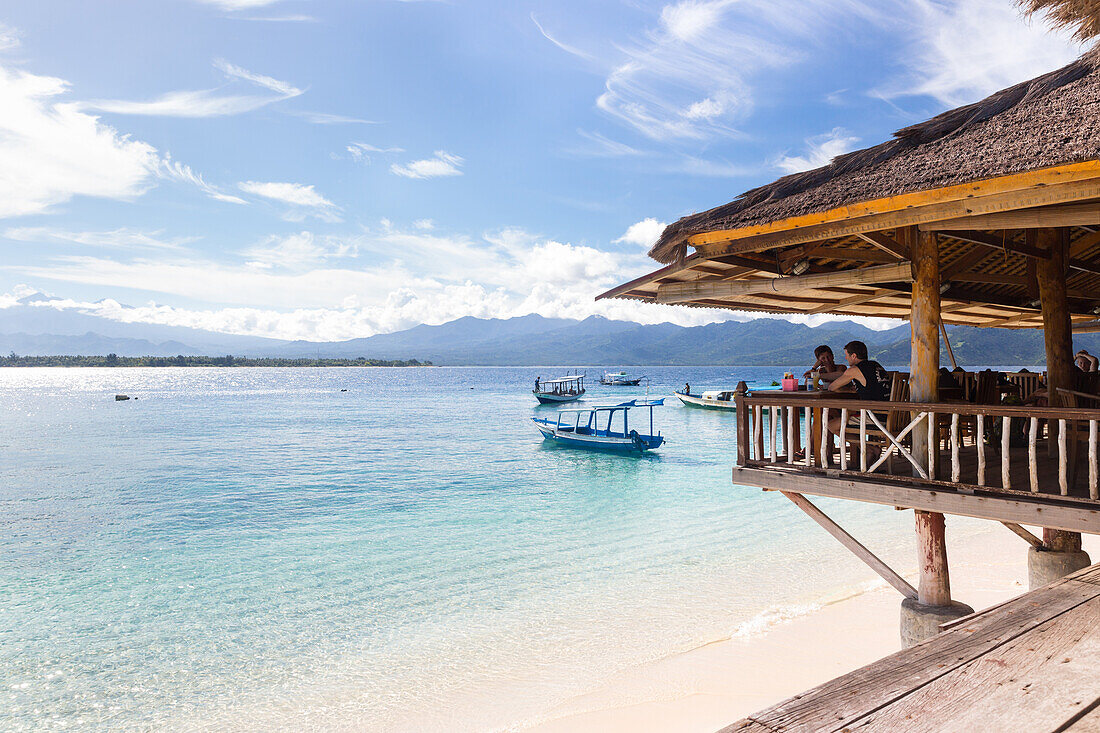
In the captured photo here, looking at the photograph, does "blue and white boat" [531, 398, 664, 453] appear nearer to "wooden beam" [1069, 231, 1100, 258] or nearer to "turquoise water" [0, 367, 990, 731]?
"turquoise water" [0, 367, 990, 731]

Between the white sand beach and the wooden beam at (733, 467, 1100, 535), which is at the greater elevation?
the wooden beam at (733, 467, 1100, 535)

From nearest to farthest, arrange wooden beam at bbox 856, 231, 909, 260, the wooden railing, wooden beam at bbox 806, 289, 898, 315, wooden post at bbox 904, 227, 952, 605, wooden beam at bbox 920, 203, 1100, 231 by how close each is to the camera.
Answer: wooden beam at bbox 920, 203, 1100, 231 < the wooden railing < wooden post at bbox 904, 227, 952, 605 < wooden beam at bbox 856, 231, 909, 260 < wooden beam at bbox 806, 289, 898, 315

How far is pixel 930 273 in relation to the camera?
5121 millimetres

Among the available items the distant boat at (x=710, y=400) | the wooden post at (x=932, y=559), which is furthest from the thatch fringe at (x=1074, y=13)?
the distant boat at (x=710, y=400)

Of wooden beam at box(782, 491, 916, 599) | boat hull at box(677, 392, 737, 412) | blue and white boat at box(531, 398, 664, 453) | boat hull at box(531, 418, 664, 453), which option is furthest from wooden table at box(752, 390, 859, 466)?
boat hull at box(677, 392, 737, 412)

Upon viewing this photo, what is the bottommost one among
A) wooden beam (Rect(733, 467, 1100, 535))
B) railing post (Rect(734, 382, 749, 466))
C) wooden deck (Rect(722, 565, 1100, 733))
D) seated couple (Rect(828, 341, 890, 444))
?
wooden beam (Rect(733, 467, 1100, 535))

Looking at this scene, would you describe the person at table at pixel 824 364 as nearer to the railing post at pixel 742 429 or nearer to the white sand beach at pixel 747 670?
the railing post at pixel 742 429

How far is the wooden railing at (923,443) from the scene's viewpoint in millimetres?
4289

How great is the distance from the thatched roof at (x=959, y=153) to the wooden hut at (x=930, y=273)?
0.04ft

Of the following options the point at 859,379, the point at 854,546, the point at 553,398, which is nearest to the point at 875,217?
the point at 859,379

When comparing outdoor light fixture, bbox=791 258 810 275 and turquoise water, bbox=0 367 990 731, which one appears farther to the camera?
turquoise water, bbox=0 367 990 731

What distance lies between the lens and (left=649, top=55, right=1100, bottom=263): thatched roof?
12.9 feet

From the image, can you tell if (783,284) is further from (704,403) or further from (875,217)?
(704,403)

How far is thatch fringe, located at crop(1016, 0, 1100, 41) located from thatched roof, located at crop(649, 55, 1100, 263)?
498 millimetres
